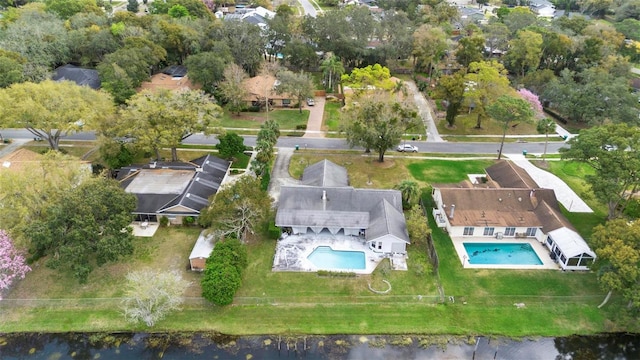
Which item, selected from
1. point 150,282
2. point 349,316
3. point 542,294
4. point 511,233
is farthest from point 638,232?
point 150,282

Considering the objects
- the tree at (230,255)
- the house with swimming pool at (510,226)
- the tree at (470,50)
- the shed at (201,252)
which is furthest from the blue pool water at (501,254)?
the tree at (470,50)

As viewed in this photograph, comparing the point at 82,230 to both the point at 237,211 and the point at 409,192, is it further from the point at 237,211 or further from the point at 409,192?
the point at 409,192

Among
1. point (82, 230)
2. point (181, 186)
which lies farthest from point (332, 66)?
point (82, 230)

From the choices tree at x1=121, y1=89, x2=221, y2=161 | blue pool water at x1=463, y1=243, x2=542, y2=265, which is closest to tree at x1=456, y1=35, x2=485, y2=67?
blue pool water at x1=463, y1=243, x2=542, y2=265

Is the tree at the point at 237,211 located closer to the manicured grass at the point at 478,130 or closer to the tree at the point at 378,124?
the tree at the point at 378,124

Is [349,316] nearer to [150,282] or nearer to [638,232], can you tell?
[150,282]

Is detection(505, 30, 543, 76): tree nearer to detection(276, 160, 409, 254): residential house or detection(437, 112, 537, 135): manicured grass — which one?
detection(437, 112, 537, 135): manicured grass

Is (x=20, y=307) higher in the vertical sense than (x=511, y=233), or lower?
lower
